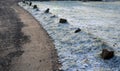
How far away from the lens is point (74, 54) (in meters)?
10.3

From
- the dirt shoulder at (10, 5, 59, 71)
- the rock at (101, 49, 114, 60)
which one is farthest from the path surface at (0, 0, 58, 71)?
the rock at (101, 49, 114, 60)

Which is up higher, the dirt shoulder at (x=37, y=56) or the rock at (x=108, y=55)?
the rock at (x=108, y=55)

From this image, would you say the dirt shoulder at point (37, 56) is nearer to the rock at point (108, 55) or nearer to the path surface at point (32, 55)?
the path surface at point (32, 55)

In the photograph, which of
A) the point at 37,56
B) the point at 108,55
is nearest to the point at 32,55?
the point at 37,56

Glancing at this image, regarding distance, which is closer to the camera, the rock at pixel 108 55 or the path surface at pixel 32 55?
the path surface at pixel 32 55

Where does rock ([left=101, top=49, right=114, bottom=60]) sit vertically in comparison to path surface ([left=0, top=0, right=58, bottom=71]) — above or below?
above

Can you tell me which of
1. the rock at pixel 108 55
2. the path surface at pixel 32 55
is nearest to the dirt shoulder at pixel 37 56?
the path surface at pixel 32 55

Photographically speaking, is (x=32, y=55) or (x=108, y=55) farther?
(x=32, y=55)

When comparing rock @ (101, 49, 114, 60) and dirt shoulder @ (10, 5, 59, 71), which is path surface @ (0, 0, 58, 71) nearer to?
dirt shoulder @ (10, 5, 59, 71)

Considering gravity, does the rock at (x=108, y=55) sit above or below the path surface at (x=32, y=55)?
above

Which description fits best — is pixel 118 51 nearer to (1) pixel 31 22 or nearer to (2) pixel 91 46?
(2) pixel 91 46

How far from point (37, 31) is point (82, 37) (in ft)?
11.7

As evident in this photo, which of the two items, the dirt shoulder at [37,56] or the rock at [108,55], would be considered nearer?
the dirt shoulder at [37,56]

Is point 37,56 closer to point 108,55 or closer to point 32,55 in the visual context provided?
point 32,55
